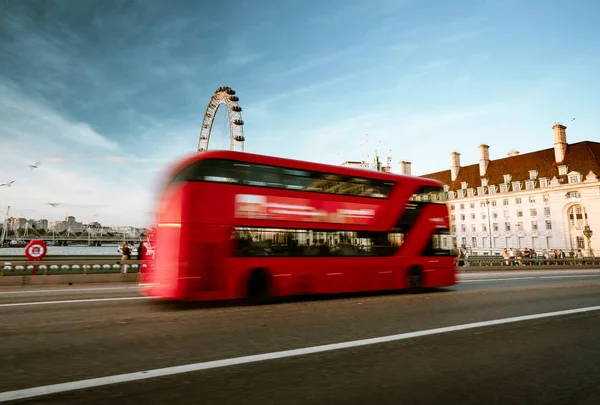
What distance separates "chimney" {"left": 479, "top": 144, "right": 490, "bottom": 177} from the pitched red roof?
2.62 feet

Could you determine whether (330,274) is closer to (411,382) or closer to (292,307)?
(292,307)

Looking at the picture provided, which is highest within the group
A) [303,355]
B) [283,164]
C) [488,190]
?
[488,190]

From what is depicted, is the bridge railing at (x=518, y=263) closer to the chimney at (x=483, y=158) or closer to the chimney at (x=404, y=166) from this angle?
the chimney at (x=483, y=158)

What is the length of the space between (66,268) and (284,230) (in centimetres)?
1336

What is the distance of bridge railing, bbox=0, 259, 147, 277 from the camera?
16.3 metres

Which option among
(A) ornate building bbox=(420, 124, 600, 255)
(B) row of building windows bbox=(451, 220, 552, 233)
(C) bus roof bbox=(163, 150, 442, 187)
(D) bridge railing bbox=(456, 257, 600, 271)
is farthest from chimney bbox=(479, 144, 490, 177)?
(C) bus roof bbox=(163, 150, 442, 187)

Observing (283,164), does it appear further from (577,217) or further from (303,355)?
(577,217)

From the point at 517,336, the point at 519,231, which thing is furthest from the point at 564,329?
the point at 519,231

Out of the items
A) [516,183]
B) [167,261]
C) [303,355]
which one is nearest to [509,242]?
[516,183]

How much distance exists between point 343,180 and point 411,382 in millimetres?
8313

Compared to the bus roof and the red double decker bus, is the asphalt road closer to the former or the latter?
the red double decker bus

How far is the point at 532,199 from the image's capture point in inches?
2985

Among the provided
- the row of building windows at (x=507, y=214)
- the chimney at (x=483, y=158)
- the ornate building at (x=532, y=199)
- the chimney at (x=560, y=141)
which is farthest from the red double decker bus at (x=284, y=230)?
the chimney at (x=483, y=158)

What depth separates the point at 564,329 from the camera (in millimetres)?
7023
